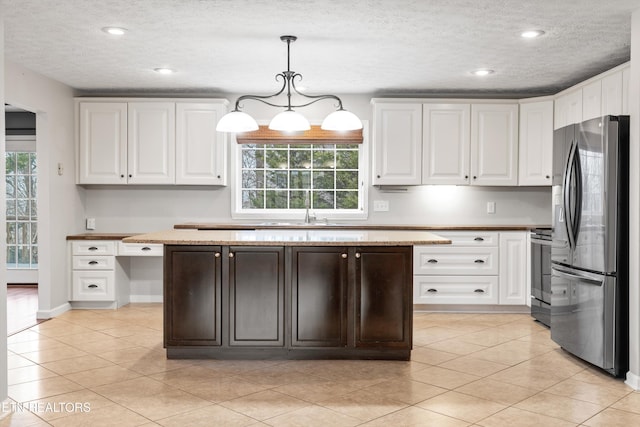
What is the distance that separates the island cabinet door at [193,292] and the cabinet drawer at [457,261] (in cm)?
255

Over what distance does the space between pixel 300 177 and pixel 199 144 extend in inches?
46.2

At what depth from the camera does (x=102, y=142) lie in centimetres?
614

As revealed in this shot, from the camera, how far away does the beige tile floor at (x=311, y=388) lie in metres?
3.05

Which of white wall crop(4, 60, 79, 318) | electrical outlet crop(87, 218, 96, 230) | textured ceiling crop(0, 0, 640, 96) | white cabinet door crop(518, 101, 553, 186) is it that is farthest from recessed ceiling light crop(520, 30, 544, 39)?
electrical outlet crop(87, 218, 96, 230)

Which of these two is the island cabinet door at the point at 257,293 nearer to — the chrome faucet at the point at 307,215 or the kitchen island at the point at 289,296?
the kitchen island at the point at 289,296

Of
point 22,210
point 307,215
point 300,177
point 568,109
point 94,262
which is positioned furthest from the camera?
point 22,210

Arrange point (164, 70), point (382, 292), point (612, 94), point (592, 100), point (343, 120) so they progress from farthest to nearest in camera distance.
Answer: point (164, 70) < point (592, 100) < point (612, 94) < point (343, 120) < point (382, 292)

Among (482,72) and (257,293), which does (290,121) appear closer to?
(257,293)

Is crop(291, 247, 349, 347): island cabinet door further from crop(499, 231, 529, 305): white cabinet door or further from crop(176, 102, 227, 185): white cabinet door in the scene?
crop(499, 231, 529, 305): white cabinet door

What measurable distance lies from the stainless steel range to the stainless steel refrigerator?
0.99 meters

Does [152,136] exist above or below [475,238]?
above

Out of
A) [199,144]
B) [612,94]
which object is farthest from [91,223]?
[612,94]

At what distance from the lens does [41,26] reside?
4.03 meters

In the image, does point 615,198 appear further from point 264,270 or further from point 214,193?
point 214,193
